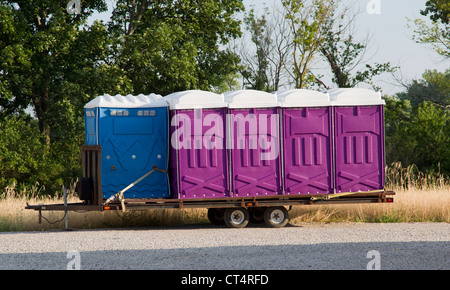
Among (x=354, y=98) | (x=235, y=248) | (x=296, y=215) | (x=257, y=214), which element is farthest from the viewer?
(x=296, y=215)

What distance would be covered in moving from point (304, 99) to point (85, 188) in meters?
4.49

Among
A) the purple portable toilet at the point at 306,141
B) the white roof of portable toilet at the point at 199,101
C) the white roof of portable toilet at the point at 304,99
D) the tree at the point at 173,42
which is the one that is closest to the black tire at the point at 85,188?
the white roof of portable toilet at the point at 199,101

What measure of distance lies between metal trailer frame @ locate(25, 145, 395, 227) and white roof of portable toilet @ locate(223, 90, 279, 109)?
1.75m

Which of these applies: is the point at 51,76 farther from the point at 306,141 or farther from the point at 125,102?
the point at 306,141

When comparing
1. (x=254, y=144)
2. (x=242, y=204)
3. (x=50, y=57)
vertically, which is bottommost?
(x=242, y=204)

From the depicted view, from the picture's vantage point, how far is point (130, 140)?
12.1m

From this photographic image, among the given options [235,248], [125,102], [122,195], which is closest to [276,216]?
[122,195]

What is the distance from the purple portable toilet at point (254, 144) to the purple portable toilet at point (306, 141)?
0.20 m

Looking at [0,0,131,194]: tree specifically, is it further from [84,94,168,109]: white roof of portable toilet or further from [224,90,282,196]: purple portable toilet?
[224,90,282,196]: purple portable toilet

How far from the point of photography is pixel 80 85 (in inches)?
894

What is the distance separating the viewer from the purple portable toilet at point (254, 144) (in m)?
12.1

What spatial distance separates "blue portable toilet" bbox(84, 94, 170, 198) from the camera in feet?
39.4

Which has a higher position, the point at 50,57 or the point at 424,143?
the point at 50,57

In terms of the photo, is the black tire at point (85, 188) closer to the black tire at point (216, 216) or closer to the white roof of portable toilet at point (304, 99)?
A: the black tire at point (216, 216)
